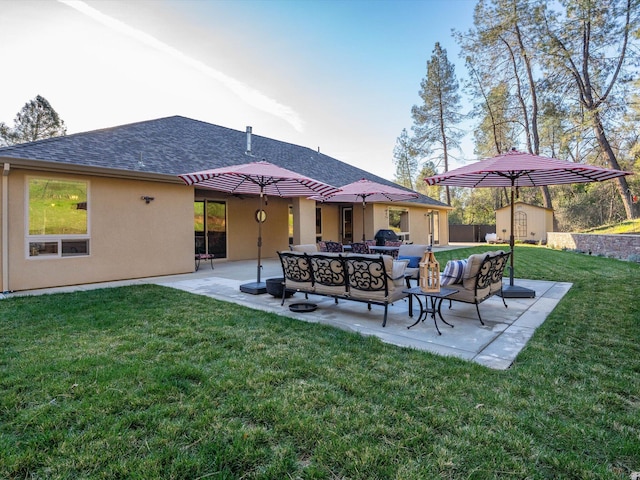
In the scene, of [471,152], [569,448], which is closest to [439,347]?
[569,448]

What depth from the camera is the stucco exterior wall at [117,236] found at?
7004mm

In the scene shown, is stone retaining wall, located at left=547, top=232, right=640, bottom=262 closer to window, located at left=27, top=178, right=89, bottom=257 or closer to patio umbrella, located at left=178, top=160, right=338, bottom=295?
patio umbrella, located at left=178, top=160, right=338, bottom=295

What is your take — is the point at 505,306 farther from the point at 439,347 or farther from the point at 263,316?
the point at 263,316

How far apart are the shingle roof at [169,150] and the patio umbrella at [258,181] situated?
212 cm

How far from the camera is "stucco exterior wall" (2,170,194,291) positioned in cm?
700

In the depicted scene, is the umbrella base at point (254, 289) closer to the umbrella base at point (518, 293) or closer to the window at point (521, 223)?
the umbrella base at point (518, 293)

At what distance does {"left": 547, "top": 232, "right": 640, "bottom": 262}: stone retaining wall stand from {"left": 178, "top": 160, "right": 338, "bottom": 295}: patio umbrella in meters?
11.9

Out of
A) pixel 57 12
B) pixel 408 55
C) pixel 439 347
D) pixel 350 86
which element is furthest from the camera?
pixel 350 86

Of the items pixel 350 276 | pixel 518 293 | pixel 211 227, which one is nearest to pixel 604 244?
pixel 518 293

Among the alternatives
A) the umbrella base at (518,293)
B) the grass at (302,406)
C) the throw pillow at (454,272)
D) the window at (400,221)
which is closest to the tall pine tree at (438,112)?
the window at (400,221)

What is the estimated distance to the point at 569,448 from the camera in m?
1.98

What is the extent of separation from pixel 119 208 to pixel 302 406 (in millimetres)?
7930

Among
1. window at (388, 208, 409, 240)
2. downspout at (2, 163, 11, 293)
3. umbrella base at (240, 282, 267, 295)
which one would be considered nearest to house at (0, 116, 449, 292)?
downspout at (2, 163, 11, 293)

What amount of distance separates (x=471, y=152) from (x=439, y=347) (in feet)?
95.5
